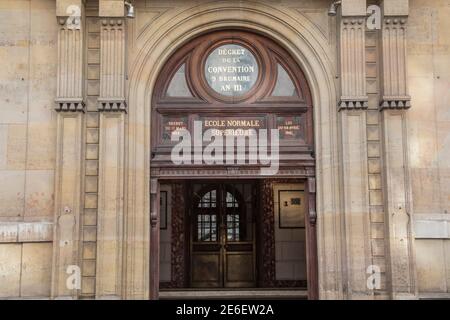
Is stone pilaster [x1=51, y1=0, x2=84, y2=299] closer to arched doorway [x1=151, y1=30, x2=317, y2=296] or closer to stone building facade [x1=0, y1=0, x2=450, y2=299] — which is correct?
stone building facade [x1=0, y1=0, x2=450, y2=299]

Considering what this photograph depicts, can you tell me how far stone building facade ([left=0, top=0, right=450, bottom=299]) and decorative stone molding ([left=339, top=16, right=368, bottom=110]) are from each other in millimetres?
28

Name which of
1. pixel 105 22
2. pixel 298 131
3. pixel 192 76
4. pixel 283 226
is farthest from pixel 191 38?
pixel 283 226

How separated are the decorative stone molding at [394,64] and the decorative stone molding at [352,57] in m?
0.39

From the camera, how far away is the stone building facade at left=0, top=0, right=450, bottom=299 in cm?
1106

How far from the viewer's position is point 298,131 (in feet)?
39.5

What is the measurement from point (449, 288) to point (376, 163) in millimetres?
2755

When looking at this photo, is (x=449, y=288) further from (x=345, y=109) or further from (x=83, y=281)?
(x=83, y=281)

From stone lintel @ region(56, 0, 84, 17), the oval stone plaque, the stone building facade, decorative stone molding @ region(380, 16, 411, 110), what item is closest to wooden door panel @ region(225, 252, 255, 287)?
the stone building facade

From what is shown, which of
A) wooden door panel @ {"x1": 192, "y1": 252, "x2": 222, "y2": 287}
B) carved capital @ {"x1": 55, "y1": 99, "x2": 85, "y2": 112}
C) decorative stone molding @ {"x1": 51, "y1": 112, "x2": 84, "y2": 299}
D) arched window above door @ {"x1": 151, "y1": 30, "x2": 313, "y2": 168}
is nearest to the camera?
decorative stone molding @ {"x1": 51, "y1": 112, "x2": 84, "y2": 299}

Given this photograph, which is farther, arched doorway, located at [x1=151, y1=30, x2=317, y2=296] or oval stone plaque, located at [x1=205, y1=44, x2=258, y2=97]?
oval stone plaque, located at [x1=205, y1=44, x2=258, y2=97]

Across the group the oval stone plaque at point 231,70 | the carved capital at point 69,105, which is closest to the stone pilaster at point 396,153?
the oval stone plaque at point 231,70

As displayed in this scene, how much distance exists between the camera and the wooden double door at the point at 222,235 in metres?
21.0

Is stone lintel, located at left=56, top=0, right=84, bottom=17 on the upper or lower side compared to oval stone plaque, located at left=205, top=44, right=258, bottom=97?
upper

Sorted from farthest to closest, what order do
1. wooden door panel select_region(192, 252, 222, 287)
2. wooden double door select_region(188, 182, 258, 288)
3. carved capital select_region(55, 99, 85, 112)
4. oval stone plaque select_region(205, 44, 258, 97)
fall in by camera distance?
wooden double door select_region(188, 182, 258, 288)
wooden door panel select_region(192, 252, 222, 287)
oval stone plaque select_region(205, 44, 258, 97)
carved capital select_region(55, 99, 85, 112)
